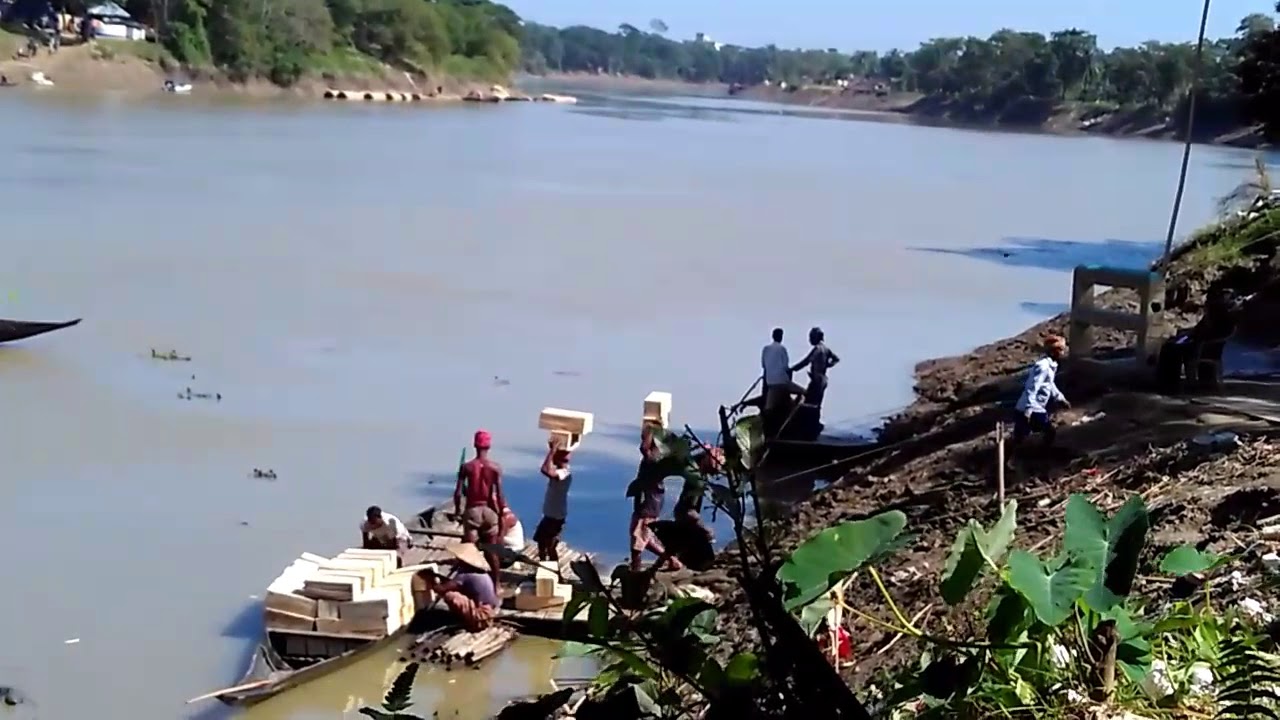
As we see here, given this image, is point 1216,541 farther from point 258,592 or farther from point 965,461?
point 258,592

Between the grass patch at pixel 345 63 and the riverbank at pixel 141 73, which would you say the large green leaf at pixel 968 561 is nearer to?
the riverbank at pixel 141 73

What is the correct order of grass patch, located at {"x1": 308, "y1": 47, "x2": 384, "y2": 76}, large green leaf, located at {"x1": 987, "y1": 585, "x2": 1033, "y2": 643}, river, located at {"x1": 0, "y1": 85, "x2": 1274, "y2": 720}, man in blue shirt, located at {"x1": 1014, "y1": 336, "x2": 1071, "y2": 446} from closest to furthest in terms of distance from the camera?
large green leaf, located at {"x1": 987, "y1": 585, "x2": 1033, "y2": 643} < man in blue shirt, located at {"x1": 1014, "y1": 336, "x2": 1071, "y2": 446} < river, located at {"x1": 0, "y1": 85, "x2": 1274, "y2": 720} < grass patch, located at {"x1": 308, "y1": 47, "x2": 384, "y2": 76}

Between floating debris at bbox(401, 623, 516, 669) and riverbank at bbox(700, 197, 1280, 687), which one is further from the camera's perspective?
floating debris at bbox(401, 623, 516, 669)

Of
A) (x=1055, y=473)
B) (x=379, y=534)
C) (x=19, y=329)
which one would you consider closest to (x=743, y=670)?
(x=379, y=534)

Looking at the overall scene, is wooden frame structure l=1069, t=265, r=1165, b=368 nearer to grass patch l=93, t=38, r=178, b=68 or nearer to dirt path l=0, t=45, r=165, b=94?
dirt path l=0, t=45, r=165, b=94

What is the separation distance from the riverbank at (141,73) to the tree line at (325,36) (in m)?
0.47

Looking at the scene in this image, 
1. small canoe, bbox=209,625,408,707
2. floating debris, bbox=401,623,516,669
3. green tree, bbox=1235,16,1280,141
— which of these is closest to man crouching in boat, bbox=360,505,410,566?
floating debris, bbox=401,623,516,669

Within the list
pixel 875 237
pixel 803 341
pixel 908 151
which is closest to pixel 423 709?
pixel 803 341

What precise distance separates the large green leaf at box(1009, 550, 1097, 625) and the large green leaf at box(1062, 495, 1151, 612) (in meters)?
0.02

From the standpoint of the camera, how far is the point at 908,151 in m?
81.5

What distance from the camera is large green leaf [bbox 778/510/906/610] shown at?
2.73 meters

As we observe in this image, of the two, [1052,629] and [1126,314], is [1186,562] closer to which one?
[1052,629]

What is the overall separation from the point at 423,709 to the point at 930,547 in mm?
2942

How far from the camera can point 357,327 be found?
72.6 ft
